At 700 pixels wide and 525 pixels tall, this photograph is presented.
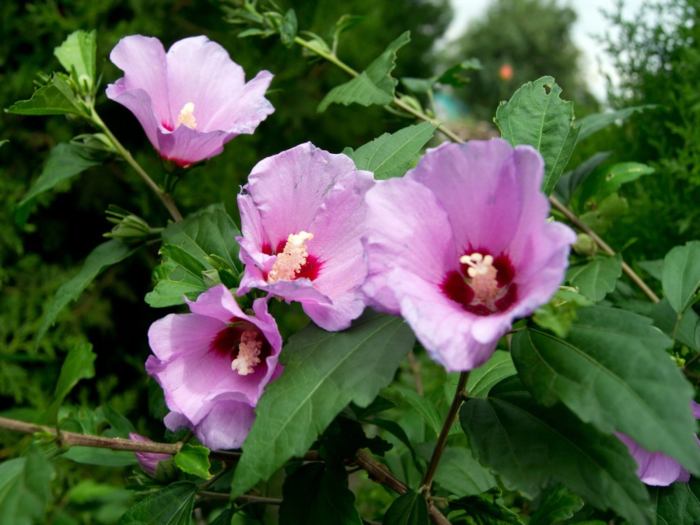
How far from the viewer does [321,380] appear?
2.13 ft

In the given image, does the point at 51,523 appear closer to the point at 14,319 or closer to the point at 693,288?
the point at 14,319

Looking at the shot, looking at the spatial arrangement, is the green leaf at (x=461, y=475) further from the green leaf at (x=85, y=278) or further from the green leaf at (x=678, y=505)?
the green leaf at (x=85, y=278)

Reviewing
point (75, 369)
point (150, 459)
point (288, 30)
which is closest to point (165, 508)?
point (150, 459)

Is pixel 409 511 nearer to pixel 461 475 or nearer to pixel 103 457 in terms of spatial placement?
pixel 461 475

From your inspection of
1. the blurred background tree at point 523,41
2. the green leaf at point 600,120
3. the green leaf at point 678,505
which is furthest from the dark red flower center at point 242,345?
the blurred background tree at point 523,41

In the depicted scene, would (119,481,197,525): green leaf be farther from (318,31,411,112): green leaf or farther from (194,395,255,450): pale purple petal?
(318,31,411,112): green leaf

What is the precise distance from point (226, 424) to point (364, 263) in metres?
Answer: 0.20

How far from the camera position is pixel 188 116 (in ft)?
3.09

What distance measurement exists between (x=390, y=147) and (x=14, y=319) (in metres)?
1.43

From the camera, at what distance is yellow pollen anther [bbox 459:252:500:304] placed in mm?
665

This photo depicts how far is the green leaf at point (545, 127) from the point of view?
2.51 feet

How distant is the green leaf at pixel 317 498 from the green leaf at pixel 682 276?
0.46 m

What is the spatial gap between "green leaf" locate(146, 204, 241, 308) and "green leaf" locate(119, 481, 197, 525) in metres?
0.23

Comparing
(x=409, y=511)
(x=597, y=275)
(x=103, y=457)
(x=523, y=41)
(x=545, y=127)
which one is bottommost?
(x=523, y=41)
